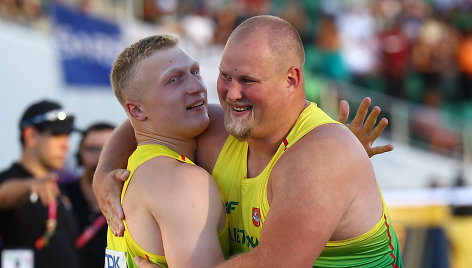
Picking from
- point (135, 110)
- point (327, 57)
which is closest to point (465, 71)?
point (327, 57)

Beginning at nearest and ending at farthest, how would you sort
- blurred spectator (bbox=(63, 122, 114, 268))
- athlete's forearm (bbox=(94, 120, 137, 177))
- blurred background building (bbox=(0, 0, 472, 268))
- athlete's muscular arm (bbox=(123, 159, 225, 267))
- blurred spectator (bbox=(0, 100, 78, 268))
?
athlete's muscular arm (bbox=(123, 159, 225, 267))
athlete's forearm (bbox=(94, 120, 137, 177))
blurred spectator (bbox=(0, 100, 78, 268))
blurred spectator (bbox=(63, 122, 114, 268))
blurred background building (bbox=(0, 0, 472, 268))

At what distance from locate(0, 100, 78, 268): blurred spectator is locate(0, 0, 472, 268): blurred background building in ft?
15.2

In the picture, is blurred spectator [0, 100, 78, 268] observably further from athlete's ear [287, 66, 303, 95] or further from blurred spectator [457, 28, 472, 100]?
blurred spectator [457, 28, 472, 100]

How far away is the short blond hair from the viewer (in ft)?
10.4

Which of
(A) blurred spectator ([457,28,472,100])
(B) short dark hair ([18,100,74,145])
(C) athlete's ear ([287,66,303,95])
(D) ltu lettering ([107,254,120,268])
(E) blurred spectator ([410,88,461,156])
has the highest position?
(C) athlete's ear ([287,66,303,95])

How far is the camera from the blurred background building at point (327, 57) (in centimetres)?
1032

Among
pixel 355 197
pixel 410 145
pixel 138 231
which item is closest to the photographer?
pixel 355 197

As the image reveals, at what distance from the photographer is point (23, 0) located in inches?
404

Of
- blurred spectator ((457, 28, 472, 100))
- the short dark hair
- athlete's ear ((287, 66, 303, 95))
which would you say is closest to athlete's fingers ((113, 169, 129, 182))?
athlete's ear ((287, 66, 303, 95))

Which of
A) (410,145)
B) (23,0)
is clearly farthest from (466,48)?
(23,0)

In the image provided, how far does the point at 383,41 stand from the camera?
13.4 meters

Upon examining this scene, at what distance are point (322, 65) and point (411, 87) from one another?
1723mm

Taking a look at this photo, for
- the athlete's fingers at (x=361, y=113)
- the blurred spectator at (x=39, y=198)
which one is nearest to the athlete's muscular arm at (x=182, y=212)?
the athlete's fingers at (x=361, y=113)

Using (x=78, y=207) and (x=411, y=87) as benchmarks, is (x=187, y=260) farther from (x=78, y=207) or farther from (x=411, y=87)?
(x=411, y=87)
